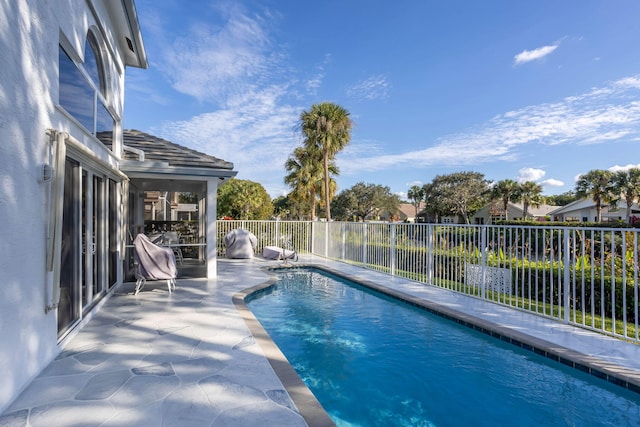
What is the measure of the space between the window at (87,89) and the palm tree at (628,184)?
46.0 meters

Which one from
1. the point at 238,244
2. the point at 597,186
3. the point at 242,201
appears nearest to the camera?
the point at 238,244

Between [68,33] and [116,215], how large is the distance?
4143 mm

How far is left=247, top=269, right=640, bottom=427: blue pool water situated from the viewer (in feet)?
11.0

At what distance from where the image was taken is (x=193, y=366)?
151 inches

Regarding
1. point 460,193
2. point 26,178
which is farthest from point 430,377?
point 460,193

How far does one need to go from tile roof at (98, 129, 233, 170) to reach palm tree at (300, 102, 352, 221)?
1303 centimetres

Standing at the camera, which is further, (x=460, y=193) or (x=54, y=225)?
(x=460, y=193)

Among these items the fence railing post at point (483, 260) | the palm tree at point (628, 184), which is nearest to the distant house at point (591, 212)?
the palm tree at point (628, 184)

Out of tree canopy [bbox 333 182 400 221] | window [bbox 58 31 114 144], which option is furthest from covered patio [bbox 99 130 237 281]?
tree canopy [bbox 333 182 400 221]

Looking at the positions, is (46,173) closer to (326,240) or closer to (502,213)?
(326,240)

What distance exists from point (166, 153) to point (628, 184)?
44609mm

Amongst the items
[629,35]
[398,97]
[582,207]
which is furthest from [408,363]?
[582,207]

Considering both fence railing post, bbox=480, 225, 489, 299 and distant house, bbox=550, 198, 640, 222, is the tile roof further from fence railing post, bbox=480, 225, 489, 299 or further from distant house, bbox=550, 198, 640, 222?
distant house, bbox=550, 198, 640, 222

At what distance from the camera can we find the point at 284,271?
39.1 feet
